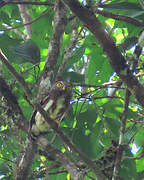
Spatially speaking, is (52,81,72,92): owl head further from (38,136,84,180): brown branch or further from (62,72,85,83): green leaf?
(38,136,84,180): brown branch

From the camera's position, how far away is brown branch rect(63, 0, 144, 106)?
5.67ft

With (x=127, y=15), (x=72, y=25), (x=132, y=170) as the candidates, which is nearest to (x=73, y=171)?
(x=132, y=170)

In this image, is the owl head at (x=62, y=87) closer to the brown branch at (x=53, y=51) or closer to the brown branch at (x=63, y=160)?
the brown branch at (x=53, y=51)

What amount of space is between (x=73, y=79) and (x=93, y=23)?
0.71 m

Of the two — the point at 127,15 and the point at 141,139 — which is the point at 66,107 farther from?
the point at 141,139

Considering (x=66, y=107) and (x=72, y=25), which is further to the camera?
(x=72, y=25)

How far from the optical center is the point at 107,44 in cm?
178

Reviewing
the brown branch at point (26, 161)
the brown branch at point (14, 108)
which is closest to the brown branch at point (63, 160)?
the brown branch at point (26, 161)

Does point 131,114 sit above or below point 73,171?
above

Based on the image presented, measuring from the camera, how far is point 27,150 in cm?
205

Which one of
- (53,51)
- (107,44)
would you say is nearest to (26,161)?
(53,51)

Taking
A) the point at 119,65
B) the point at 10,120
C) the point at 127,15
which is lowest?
the point at 10,120

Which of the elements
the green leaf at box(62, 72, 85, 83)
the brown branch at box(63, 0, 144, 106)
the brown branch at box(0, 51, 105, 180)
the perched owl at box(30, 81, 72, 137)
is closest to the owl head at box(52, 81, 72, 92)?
the perched owl at box(30, 81, 72, 137)

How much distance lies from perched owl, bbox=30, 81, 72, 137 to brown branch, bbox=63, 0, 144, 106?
0.47 meters
